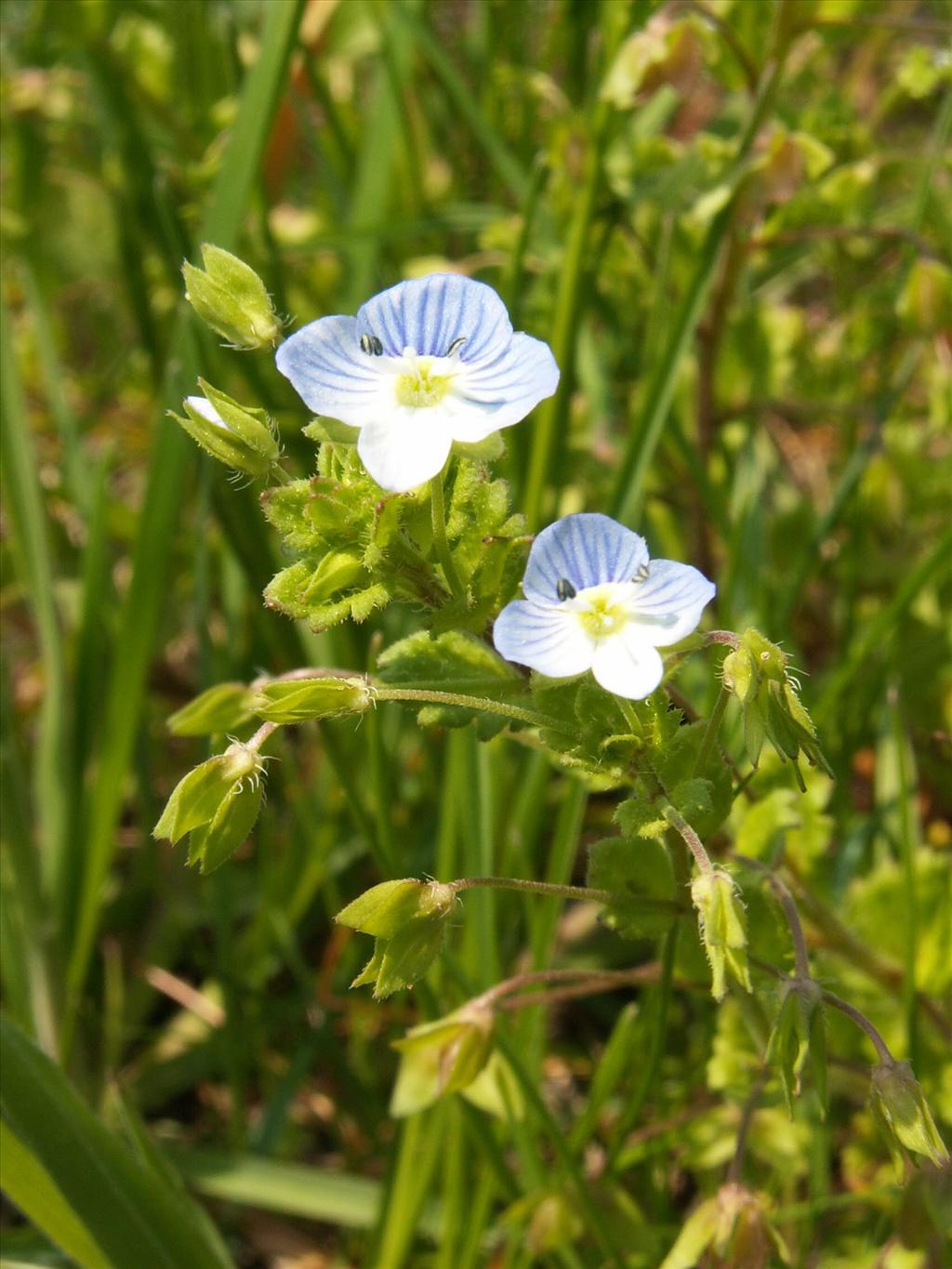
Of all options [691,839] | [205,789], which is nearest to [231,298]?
[205,789]

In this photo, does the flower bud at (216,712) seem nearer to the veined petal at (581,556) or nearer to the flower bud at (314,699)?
the flower bud at (314,699)

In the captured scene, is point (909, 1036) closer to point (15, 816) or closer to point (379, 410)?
point (379, 410)


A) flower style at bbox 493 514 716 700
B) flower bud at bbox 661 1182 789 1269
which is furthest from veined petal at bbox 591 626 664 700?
flower bud at bbox 661 1182 789 1269

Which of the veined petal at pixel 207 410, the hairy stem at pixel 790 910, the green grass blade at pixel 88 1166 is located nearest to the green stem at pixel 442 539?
the veined petal at pixel 207 410

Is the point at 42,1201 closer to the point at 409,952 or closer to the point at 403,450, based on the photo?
the point at 409,952

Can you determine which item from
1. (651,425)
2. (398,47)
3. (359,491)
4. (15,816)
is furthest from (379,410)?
(398,47)

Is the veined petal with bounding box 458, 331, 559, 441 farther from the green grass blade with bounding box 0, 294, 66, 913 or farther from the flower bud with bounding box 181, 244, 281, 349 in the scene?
the green grass blade with bounding box 0, 294, 66, 913
